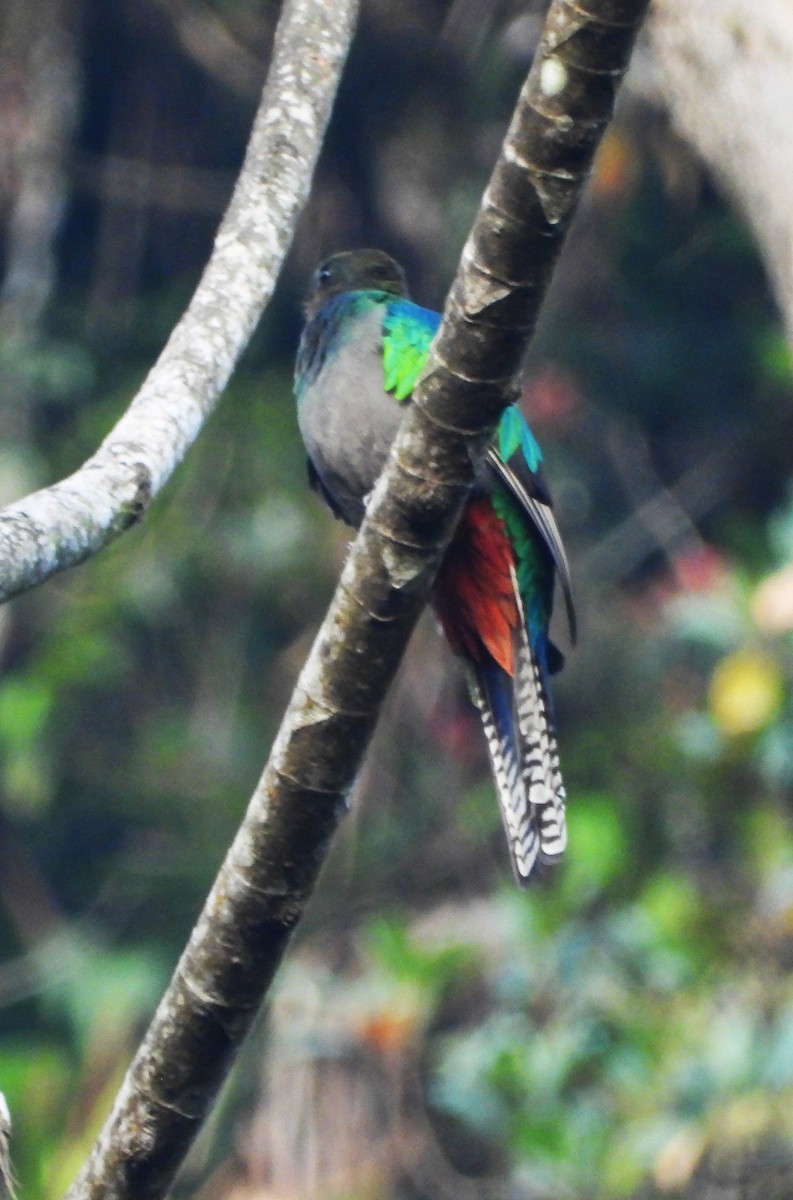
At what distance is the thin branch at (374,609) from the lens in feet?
6.00

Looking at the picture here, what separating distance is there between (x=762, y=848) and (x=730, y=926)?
418 millimetres

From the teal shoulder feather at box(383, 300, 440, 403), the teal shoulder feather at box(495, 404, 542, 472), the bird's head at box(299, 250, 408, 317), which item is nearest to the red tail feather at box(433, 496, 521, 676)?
the teal shoulder feather at box(495, 404, 542, 472)

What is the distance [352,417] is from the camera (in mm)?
3520

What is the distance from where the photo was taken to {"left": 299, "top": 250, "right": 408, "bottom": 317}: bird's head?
4059mm

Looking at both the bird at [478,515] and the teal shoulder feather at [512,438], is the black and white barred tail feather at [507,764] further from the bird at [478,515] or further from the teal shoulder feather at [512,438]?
the teal shoulder feather at [512,438]

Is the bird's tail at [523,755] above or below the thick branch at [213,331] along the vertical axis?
below

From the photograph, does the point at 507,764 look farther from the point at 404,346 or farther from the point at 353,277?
the point at 353,277

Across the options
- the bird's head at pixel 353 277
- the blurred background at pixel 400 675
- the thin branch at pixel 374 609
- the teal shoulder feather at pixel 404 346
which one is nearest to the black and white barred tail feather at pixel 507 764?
the teal shoulder feather at pixel 404 346

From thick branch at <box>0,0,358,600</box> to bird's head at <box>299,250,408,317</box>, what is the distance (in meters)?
0.82

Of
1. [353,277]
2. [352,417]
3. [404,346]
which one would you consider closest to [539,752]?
[352,417]

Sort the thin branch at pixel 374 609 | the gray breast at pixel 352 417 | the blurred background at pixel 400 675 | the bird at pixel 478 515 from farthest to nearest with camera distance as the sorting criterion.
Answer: the blurred background at pixel 400 675 → the gray breast at pixel 352 417 → the bird at pixel 478 515 → the thin branch at pixel 374 609

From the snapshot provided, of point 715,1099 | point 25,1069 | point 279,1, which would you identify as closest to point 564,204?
point 715,1099

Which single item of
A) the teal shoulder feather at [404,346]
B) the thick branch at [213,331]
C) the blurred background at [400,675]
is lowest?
the blurred background at [400,675]

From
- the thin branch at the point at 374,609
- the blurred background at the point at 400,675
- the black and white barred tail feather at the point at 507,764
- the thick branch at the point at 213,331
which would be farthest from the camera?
the blurred background at the point at 400,675
